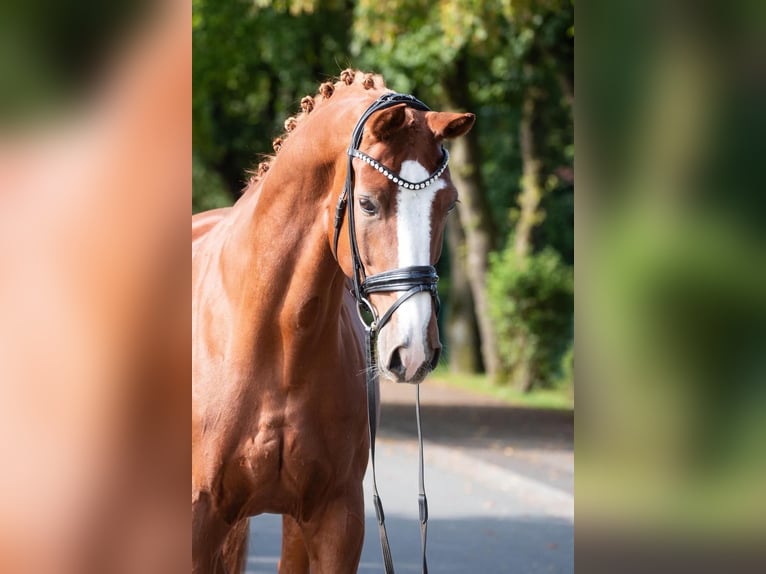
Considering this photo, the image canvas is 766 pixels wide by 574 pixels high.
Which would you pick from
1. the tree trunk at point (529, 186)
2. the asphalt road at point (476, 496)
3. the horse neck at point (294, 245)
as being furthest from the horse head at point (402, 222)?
the tree trunk at point (529, 186)

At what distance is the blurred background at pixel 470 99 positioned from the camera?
47.7 ft

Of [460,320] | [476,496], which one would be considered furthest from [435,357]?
[460,320]

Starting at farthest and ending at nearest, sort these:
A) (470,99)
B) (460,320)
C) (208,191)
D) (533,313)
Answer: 1. (208,191)
2. (460,320)
3. (470,99)
4. (533,313)

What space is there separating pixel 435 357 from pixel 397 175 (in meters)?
0.53

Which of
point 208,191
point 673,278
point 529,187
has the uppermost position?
point 208,191

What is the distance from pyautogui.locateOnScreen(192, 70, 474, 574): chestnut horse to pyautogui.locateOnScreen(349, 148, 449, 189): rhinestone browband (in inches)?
1.9

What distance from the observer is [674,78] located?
1.15 meters

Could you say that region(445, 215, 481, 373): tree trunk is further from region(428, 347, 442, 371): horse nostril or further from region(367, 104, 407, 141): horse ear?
region(428, 347, 442, 371): horse nostril

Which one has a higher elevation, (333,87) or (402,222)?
(333,87)

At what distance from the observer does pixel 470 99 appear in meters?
20.2

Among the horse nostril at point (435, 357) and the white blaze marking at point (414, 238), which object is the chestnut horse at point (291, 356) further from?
the horse nostril at point (435, 357)

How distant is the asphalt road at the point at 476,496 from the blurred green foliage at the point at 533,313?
2131 millimetres

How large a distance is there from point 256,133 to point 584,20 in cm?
2639

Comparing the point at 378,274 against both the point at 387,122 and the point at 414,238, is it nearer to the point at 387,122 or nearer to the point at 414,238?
the point at 414,238
